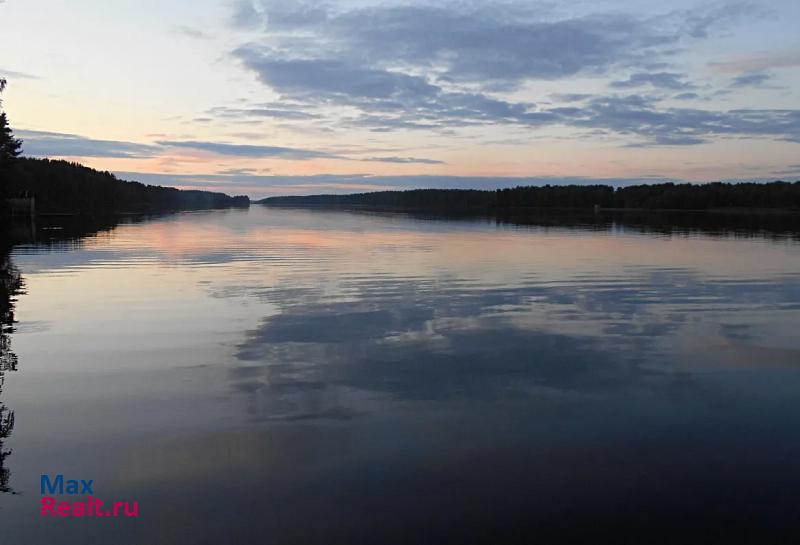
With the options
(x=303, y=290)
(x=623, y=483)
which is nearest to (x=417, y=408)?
(x=623, y=483)

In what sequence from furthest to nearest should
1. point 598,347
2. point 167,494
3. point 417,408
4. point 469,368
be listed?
point 598,347, point 469,368, point 417,408, point 167,494

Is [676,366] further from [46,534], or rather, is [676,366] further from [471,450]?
[46,534]

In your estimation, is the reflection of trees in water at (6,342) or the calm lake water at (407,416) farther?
the reflection of trees in water at (6,342)

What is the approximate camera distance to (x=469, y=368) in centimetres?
1336

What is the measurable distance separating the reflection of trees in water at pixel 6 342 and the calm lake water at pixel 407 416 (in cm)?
13

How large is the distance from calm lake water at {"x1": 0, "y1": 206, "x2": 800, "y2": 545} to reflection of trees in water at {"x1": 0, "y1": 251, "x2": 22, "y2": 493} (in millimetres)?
130

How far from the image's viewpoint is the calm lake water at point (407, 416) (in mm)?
7160

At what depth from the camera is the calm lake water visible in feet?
23.5

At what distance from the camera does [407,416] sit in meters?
10.3

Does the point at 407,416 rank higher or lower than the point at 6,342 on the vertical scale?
lower

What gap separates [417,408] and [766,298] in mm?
18363

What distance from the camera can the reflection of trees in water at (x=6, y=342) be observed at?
843 cm

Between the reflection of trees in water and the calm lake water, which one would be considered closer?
the calm lake water

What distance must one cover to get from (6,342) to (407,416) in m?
11.1
